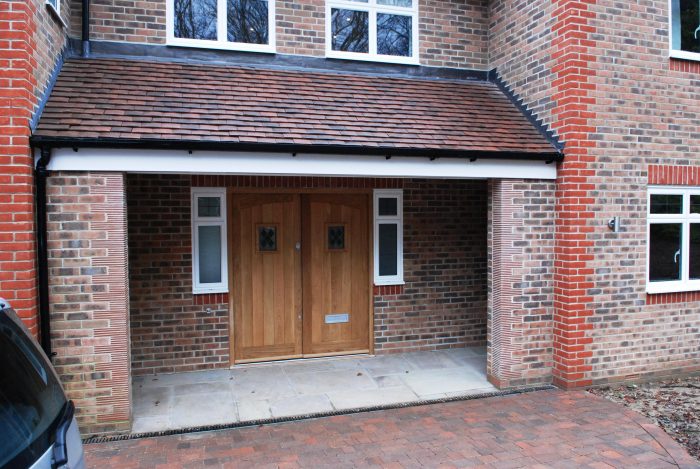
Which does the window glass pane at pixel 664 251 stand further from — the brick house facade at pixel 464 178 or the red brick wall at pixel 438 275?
the red brick wall at pixel 438 275

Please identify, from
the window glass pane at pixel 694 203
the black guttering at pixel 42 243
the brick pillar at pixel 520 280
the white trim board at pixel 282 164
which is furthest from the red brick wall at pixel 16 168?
the window glass pane at pixel 694 203

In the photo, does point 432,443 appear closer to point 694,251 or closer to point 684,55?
point 694,251

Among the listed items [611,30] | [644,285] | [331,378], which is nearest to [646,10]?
[611,30]

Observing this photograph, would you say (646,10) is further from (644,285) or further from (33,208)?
(33,208)

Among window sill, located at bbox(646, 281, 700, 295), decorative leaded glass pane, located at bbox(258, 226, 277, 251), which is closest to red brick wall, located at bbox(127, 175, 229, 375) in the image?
decorative leaded glass pane, located at bbox(258, 226, 277, 251)

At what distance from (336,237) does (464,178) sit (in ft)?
7.14

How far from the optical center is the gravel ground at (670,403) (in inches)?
194

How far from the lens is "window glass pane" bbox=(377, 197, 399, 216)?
7.53 m

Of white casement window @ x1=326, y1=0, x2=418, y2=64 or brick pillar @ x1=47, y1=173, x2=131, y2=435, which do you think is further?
white casement window @ x1=326, y1=0, x2=418, y2=64

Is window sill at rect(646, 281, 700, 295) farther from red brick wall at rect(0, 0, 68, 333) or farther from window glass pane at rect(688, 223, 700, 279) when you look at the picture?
red brick wall at rect(0, 0, 68, 333)

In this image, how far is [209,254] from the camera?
6840 millimetres

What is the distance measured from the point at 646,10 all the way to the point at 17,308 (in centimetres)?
757

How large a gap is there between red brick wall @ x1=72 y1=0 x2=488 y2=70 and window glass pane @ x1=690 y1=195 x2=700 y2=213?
331cm

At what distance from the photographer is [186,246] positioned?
669 cm
